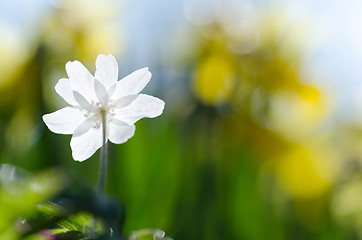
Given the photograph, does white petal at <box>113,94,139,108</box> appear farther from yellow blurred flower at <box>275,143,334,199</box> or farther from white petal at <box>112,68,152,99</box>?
yellow blurred flower at <box>275,143,334,199</box>

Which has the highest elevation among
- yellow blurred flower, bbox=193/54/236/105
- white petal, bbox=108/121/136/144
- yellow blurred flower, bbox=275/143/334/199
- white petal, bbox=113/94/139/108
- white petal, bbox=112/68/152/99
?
white petal, bbox=112/68/152/99

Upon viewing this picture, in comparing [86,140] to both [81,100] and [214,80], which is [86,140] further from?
[214,80]

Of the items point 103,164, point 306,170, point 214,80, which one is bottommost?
point 306,170

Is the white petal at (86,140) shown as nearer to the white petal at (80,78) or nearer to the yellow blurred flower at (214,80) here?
the white petal at (80,78)

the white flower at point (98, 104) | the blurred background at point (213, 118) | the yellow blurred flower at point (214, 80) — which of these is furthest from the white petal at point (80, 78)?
the yellow blurred flower at point (214, 80)

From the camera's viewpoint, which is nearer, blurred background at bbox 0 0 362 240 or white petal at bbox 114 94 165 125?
white petal at bbox 114 94 165 125

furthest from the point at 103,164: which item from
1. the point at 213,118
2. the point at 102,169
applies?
the point at 213,118

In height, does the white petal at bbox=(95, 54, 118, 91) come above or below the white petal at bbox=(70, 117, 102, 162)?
above

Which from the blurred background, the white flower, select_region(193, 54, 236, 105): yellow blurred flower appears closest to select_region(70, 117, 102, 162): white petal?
the white flower
